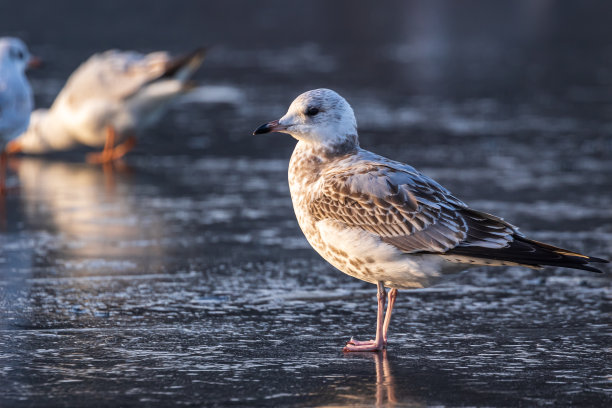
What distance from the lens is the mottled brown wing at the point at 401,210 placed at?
18.9 feet

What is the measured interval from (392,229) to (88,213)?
15.2ft

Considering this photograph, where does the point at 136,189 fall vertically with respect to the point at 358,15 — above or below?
below

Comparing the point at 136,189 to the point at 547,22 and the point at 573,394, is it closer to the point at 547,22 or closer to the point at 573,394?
the point at 573,394

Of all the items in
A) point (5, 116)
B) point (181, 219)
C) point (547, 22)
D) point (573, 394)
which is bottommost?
point (573, 394)

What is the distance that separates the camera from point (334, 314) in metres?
6.62

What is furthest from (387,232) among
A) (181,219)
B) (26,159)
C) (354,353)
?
(26,159)

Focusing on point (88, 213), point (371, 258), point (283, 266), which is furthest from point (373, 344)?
point (88, 213)

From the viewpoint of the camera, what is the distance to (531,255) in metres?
5.51

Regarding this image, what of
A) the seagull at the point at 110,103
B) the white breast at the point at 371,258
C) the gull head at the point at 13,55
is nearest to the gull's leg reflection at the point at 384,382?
the white breast at the point at 371,258

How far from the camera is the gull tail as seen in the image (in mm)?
5441

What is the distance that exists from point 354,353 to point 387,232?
0.66 m

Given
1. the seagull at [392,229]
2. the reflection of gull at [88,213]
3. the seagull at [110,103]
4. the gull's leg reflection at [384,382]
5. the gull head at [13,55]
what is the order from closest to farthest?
the gull's leg reflection at [384,382] < the seagull at [392,229] < the reflection of gull at [88,213] < the gull head at [13,55] < the seagull at [110,103]

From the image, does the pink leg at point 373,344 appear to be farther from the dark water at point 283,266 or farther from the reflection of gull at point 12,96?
the reflection of gull at point 12,96

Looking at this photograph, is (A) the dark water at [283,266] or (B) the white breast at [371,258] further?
(B) the white breast at [371,258]
